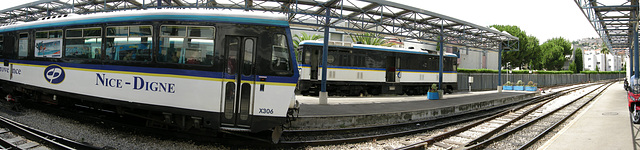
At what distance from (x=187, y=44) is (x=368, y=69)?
43.5 feet

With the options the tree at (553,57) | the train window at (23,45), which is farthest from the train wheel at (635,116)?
the tree at (553,57)

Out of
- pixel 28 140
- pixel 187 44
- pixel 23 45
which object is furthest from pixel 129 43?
pixel 23 45

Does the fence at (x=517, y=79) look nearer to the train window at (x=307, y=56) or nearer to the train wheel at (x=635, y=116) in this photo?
the train window at (x=307, y=56)

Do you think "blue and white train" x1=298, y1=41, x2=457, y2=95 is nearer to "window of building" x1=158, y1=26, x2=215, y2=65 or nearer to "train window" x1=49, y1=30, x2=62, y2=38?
"train window" x1=49, y1=30, x2=62, y2=38

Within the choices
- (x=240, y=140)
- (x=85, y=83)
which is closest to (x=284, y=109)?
(x=240, y=140)

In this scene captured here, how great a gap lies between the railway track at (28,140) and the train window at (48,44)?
1.74 m

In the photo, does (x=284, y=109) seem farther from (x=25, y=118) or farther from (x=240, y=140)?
(x=25, y=118)

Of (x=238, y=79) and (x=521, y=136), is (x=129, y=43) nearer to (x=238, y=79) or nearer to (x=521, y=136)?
(x=238, y=79)

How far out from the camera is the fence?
27453mm

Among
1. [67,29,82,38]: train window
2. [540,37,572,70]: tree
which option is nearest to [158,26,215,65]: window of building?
[67,29,82,38]: train window

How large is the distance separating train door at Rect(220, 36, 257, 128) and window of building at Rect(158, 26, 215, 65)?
14.3 inches

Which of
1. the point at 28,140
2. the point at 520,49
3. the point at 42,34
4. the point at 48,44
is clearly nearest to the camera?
the point at 28,140

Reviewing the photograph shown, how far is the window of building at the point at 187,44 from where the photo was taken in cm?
570

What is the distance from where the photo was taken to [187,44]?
5773mm
